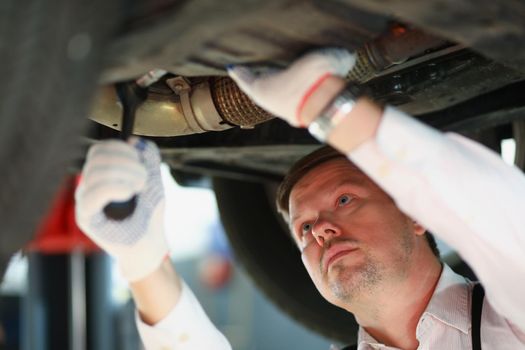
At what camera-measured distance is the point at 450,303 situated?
1.32 meters

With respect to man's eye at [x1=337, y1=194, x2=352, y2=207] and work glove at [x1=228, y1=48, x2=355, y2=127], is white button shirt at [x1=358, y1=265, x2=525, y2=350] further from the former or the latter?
work glove at [x1=228, y1=48, x2=355, y2=127]

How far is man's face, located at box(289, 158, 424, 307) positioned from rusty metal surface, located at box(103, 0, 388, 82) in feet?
1.74

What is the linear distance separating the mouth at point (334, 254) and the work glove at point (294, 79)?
48 centimetres

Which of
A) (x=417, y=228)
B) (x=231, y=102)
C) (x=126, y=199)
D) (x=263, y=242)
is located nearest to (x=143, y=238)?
(x=126, y=199)

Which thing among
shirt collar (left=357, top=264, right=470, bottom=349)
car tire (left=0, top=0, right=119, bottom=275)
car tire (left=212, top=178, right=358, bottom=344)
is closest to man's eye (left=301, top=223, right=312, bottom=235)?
shirt collar (left=357, top=264, right=470, bottom=349)

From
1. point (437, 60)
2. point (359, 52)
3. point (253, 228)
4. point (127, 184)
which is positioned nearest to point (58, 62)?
point (127, 184)

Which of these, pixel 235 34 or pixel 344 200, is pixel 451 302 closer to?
pixel 344 200

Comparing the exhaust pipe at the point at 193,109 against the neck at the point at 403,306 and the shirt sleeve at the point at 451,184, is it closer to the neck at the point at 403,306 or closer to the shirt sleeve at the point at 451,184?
the shirt sleeve at the point at 451,184

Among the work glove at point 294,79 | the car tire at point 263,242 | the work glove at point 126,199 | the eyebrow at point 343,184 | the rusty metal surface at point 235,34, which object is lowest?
the car tire at point 263,242

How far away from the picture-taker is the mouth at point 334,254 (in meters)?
1.31

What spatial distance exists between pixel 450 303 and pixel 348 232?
202mm

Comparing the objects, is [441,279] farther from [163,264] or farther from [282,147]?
[163,264]

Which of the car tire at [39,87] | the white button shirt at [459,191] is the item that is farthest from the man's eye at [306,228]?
the car tire at [39,87]

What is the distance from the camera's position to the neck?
1.34m
